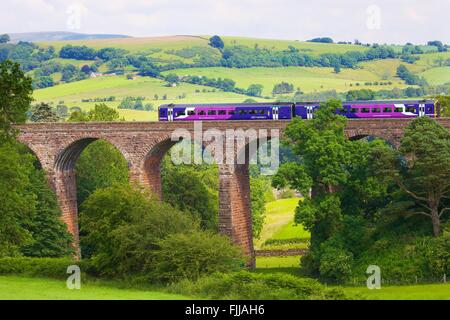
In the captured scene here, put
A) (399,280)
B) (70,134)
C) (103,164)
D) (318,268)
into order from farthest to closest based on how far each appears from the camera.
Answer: (103,164) → (70,134) → (318,268) → (399,280)

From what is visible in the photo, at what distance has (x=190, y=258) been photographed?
224 ft

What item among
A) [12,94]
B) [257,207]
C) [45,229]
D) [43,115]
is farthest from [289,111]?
[43,115]

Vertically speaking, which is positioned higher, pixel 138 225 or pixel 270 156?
pixel 138 225

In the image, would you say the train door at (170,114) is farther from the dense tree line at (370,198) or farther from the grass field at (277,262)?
the grass field at (277,262)

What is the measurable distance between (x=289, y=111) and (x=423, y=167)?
17900 mm

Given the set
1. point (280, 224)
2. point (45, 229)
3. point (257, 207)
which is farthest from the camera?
point (280, 224)

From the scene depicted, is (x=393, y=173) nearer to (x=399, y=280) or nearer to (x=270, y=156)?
(x=399, y=280)

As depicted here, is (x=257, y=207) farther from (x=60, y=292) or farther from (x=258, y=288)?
(x=258, y=288)

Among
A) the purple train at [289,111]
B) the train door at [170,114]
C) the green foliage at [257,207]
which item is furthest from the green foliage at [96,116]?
the purple train at [289,111]

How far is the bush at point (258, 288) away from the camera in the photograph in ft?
186

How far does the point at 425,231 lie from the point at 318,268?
8.75 meters
